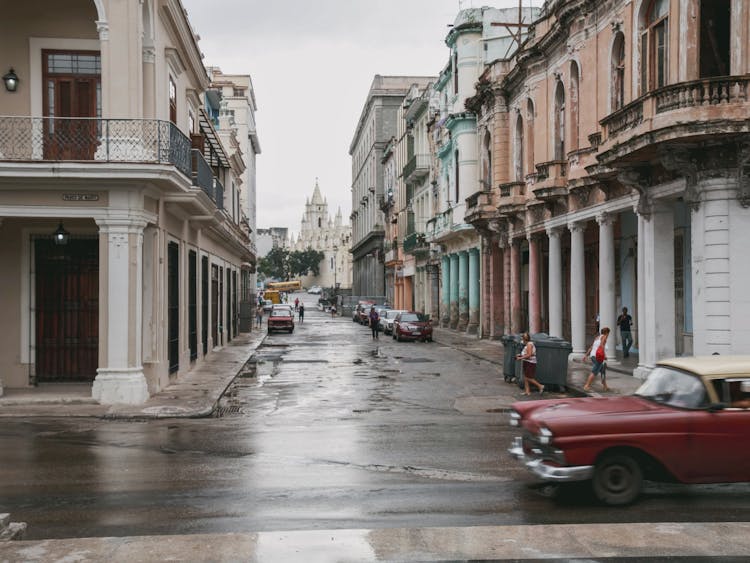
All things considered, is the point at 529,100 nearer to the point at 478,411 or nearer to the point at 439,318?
the point at 478,411

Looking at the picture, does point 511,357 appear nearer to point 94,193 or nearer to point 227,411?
point 227,411

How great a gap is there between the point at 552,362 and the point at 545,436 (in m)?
11.2

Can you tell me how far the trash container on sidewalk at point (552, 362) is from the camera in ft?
65.1

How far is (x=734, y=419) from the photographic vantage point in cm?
884

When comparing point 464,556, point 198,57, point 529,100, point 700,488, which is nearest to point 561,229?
point 529,100

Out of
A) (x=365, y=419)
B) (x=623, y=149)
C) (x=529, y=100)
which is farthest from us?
(x=529, y=100)

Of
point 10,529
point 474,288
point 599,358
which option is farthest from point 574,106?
point 10,529

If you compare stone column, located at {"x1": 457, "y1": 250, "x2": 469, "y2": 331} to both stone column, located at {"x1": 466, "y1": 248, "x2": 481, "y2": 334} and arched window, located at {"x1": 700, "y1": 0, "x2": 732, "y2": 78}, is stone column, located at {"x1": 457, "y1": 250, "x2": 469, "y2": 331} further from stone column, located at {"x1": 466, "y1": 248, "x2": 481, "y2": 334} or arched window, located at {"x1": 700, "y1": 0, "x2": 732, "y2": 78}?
arched window, located at {"x1": 700, "y1": 0, "x2": 732, "y2": 78}

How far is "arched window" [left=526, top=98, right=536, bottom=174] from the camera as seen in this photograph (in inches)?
1237

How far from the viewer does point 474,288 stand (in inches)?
1657

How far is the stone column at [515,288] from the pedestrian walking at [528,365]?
14736 mm

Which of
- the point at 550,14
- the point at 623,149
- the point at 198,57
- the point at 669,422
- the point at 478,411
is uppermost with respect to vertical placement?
the point at 550,14

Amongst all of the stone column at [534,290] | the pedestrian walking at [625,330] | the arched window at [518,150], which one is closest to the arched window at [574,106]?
the pedestrian walking at [625,330]

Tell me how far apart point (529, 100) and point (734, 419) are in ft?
79.1
